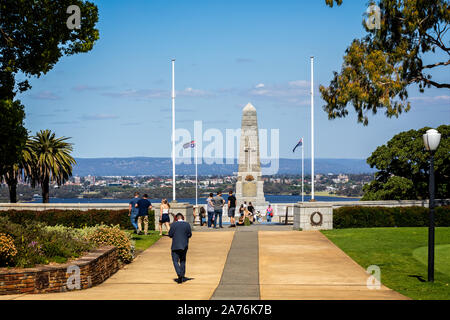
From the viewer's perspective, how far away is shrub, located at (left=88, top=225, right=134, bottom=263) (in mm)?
19609

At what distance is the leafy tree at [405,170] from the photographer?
43.6m

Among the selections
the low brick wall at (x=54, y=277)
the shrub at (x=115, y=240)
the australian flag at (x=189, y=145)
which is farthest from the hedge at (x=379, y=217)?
the australian flag at (x=189, y=145)

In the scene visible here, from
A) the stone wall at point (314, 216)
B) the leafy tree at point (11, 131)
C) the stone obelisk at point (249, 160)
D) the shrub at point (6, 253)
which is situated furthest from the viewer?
the stone obelisk at point (249, 160)

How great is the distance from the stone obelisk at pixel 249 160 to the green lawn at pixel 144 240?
25.7m

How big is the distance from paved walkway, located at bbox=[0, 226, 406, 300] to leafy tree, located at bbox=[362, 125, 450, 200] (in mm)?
20823

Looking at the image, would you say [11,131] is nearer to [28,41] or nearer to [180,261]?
[28,41]

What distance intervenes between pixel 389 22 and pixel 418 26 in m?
1.58

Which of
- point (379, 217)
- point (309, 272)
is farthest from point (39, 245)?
point (379, 217)

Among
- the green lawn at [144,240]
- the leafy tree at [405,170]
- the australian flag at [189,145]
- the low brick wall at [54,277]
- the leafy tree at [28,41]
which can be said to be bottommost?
the green lawn at [144,240]

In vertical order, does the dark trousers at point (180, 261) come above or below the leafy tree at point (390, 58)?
below

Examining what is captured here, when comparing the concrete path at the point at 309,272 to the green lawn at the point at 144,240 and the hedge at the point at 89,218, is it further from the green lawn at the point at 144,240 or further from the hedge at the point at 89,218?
the hedge at the point at 89,218

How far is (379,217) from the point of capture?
30.0 meters

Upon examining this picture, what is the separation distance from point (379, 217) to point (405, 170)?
17.9 meters

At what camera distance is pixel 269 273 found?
1789cm
